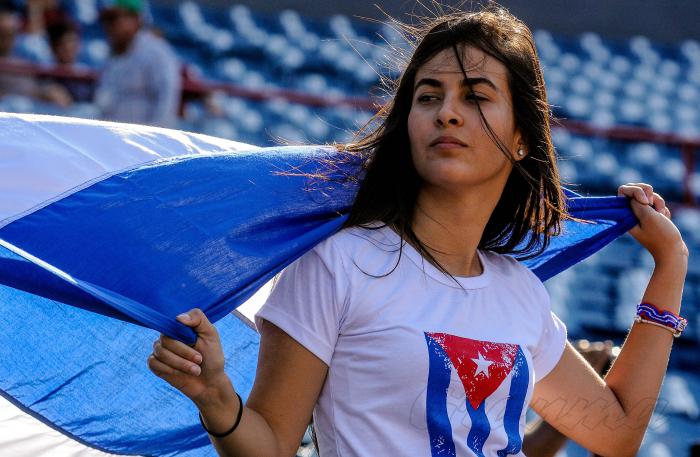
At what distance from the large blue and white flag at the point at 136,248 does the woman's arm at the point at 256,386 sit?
4 cm

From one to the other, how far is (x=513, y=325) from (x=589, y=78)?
8148mm

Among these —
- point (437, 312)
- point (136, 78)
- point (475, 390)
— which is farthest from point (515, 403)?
point (136, 78)

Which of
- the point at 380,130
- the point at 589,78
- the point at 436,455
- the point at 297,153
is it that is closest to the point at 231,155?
the point at 297,153

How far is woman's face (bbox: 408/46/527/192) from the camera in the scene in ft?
6.06

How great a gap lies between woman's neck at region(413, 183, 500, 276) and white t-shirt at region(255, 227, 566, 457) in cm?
6

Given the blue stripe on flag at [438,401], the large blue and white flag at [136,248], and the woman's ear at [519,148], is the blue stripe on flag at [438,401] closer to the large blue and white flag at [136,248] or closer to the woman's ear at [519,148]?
the large blue and white flag at [136,248]

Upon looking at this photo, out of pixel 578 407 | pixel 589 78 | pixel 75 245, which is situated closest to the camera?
pixel 75 245

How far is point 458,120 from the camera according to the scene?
6.03ft

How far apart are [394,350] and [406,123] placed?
1.47ft

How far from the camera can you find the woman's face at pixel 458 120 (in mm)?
1847

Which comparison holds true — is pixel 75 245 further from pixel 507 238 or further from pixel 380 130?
pixel 507 238

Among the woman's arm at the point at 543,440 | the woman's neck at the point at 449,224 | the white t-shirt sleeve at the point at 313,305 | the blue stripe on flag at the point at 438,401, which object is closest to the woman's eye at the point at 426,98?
the woman's neck at the point at 449,224

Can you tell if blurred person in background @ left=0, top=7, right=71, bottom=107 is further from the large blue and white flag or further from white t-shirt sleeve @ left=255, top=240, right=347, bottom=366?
white t-shirt sleeve @ left=255, top=240, right=347, bottom=366

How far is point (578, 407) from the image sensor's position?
2148 millimetres
